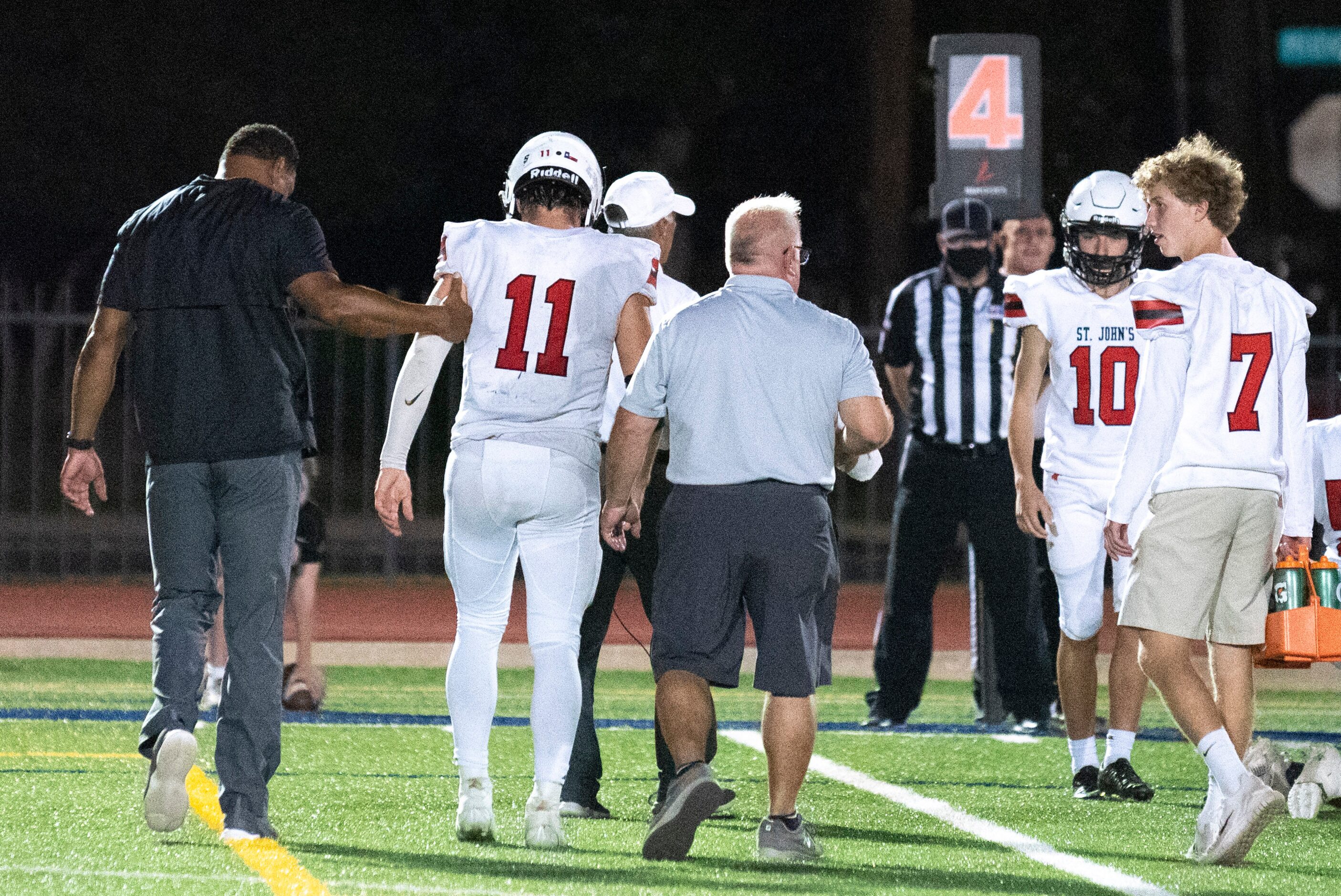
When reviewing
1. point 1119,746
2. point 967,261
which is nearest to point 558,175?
point 1119,746

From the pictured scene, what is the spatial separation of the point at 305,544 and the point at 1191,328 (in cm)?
503

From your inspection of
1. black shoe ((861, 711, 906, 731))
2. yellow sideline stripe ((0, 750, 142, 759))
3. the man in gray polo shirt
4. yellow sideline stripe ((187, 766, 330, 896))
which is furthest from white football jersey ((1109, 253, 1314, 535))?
yellow sideline stripe ((0, 750, 142, 759))

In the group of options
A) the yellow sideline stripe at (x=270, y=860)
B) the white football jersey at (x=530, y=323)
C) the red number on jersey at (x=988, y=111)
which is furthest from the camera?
the red number on jersey at (x=988, y=111)

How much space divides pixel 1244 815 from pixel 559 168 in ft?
8.77

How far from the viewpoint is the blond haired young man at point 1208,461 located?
6.20 metres

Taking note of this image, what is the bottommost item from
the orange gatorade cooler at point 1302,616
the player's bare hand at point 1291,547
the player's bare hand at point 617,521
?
the orange gatorade cooler at point 1302,616

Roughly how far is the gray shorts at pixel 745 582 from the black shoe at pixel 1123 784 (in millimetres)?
1822

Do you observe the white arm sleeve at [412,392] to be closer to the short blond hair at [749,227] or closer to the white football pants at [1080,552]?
the short blond hair at [749,227]

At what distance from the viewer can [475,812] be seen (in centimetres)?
622

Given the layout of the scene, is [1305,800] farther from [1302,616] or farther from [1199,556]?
[1199,556]

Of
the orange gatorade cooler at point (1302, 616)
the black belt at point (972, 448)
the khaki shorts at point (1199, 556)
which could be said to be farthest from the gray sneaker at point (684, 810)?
the black belt at point (972, 448)

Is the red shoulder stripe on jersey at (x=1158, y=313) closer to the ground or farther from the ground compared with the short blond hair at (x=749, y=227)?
closer to the ground

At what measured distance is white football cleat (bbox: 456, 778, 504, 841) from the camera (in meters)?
6.22

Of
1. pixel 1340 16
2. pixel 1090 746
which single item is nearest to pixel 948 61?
pixel 1090 746
